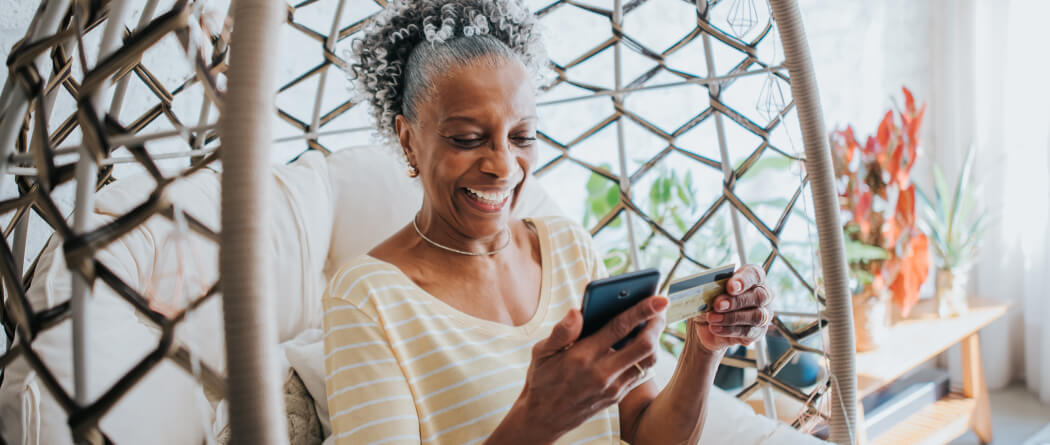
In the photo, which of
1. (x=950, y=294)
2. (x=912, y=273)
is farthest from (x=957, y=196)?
(x=912, y=273)

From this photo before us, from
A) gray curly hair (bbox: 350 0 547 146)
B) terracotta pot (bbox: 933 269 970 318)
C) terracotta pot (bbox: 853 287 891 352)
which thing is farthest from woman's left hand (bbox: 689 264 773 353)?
terracotta pot (bbox: 933 269 970 318)

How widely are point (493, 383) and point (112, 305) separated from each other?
18.5 inches

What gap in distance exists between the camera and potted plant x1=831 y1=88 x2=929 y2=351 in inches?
67.1

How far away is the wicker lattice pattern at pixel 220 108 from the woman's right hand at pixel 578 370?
309mm

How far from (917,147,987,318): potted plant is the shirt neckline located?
4.89 feet

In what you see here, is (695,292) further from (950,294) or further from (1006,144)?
(1006,144)

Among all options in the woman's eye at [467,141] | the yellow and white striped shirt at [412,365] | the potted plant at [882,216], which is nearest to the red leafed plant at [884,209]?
the potted plant at [882,216]

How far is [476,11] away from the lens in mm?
881

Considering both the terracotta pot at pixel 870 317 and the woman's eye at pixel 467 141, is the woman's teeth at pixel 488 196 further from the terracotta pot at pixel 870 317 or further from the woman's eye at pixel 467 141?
the terracotta pot at pixel 870 317

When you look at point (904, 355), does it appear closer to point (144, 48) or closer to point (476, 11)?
point (476, 11)

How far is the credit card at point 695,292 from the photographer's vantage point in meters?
0.70

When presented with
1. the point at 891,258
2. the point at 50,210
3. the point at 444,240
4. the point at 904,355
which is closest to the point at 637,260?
the point at 444,240

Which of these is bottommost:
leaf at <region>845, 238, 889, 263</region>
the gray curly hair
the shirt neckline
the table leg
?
the table leg

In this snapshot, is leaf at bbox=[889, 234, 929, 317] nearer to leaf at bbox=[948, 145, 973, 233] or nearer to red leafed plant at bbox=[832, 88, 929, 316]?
red leafed plant at bbox=[832, 88, 929, 316]
